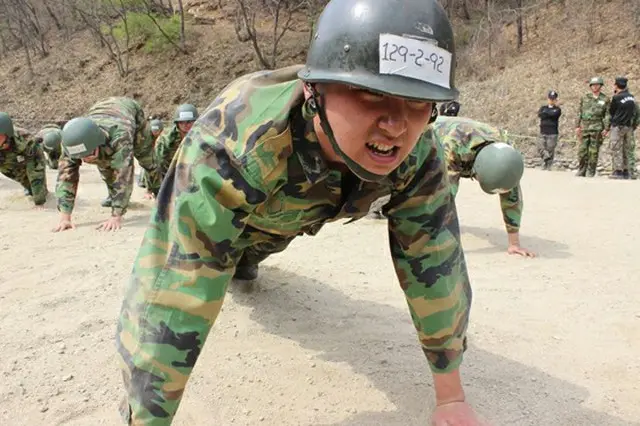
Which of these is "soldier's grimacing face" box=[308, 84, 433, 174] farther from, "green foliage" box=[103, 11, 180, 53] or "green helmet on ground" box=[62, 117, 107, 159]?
"green foliage" box=[103, 11, 180, 53]

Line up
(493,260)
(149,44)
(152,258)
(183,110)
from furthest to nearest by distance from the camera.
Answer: (149,44) → (183,110) → (493,260) → (152,258)

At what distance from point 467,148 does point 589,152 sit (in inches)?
254

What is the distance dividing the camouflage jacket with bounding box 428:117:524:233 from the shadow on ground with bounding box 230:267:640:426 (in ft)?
5.43

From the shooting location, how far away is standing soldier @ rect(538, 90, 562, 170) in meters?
11.5

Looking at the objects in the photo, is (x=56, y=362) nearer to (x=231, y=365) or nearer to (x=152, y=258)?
(x=231, y=365)

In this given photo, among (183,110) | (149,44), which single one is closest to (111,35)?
(149,44)

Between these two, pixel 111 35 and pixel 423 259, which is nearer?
pixel 423 259

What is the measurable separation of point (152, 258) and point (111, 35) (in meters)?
24.7

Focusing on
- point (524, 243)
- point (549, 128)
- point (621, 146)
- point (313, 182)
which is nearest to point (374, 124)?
point (313, 182)

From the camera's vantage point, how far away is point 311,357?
2922 mm

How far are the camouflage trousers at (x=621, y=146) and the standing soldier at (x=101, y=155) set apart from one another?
24.8ft

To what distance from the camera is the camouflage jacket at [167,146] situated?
24.2 ft

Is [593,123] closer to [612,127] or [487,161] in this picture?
[612,127]

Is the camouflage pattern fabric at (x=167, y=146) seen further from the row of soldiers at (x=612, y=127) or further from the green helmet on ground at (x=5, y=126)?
the row of soldiers at (x=612, y=127)
